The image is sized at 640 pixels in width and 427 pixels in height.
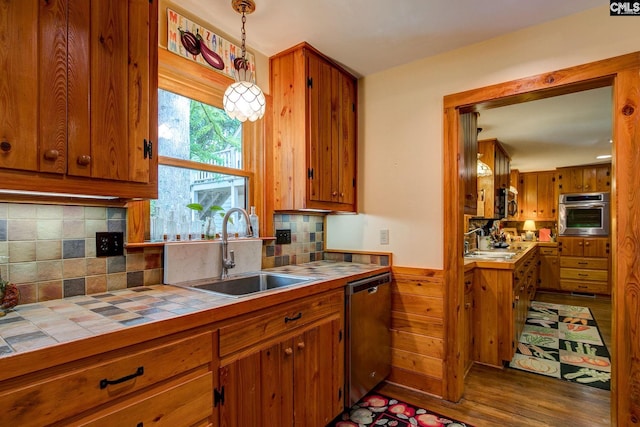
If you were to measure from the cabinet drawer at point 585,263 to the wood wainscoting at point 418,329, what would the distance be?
501cm

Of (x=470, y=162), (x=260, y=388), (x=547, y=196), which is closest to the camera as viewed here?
(x=260, y=388)

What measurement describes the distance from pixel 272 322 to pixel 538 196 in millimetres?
6859

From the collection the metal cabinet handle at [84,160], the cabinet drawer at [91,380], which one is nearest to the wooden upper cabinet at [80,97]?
the metal cabinet handle at [84,160]

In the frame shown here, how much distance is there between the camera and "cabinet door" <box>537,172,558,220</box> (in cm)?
637

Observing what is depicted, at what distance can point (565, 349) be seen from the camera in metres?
3.20

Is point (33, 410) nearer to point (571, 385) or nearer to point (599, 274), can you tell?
point (571, 385)

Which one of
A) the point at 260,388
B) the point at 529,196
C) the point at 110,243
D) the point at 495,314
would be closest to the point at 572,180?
the point at 529,196

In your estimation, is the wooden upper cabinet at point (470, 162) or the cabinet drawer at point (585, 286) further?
the cabinet drawer at point (585, 286)

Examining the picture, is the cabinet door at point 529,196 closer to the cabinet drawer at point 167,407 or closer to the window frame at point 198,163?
the window frame at point 198,163

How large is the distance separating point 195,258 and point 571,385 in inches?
114

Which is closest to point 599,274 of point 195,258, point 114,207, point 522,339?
point 522,339

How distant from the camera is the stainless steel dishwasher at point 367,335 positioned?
203 cm

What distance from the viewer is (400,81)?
2.54m

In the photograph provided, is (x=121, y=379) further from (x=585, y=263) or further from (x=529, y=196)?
(x=529, y=196)
